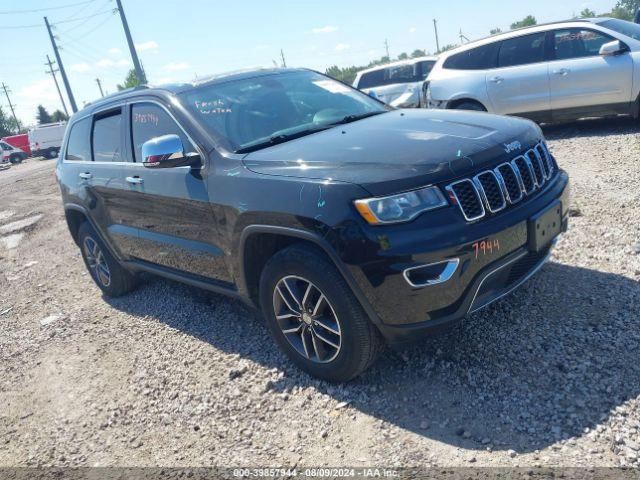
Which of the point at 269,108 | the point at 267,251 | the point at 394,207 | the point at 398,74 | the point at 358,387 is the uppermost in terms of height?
the point at 269,108

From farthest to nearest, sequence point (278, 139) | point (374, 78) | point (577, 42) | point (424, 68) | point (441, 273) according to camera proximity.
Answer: point (374, 78)
point (424, 68)
point (577, 42)
point (278, 139)
point (441, 273)

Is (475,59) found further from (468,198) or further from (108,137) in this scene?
(468,198)

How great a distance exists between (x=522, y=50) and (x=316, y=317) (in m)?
7.41

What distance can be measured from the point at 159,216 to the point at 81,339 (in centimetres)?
154

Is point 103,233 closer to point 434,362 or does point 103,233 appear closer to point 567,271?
point 434,362

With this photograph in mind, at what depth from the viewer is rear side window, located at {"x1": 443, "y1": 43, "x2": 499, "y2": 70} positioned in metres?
9.09

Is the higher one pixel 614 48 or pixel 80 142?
pixel 80 142

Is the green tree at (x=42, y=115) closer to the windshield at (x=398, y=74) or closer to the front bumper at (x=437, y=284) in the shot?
the windshield at (x=398, y=74)

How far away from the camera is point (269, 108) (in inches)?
152

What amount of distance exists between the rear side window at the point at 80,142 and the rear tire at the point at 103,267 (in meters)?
0.67

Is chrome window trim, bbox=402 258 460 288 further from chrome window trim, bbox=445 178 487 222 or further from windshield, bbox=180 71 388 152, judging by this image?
windshield, bbox=180 71 388 152

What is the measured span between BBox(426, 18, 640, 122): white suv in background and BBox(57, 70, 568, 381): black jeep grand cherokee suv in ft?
16.9

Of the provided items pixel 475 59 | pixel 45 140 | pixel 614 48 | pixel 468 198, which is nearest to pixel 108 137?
pixel 468 198

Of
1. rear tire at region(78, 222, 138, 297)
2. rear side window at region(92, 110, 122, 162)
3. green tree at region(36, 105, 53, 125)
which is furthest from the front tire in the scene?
green tree at region(36, 105, 53, 125)
